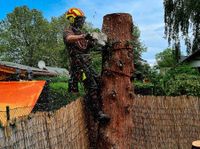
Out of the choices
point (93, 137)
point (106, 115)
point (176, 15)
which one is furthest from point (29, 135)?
point (176, 15)

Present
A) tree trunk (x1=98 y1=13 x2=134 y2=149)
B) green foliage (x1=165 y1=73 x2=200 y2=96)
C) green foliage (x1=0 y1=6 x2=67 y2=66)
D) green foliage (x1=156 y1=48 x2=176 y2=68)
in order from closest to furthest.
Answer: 1. tree trunk (x1=98 y1=13 x2=134 y2=149)
2. green foliage (x1=165 y1=73 x2=200 y2=96)
3. green foliage (x1=156 y1=48 x2=176 y2=68)
4. green foliage (x1=0 y1=6 x2=67 y2=66)

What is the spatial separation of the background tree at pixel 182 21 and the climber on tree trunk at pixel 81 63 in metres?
15.8

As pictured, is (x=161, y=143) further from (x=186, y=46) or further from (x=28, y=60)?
(x=28, y=60)

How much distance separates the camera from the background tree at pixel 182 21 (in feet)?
72.9

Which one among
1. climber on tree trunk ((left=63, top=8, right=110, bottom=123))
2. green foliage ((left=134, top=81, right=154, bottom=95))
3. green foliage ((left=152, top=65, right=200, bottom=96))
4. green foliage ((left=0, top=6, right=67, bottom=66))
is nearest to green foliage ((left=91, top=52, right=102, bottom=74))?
climber on tree trunk ((left=63, top=8, right=110, bottom=123))

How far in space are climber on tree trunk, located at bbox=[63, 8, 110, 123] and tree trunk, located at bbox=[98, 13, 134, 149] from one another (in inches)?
5.9

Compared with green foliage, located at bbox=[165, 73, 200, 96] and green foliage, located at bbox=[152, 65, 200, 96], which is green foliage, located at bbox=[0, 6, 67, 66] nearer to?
green foliage, located at bbox=[152, 65, 200, 96]

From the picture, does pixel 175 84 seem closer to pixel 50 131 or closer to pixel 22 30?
pixel 50 131

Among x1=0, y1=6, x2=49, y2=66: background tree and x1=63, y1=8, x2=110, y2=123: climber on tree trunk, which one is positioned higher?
x1=0, y1=6, x2=49, y2=66: background tree

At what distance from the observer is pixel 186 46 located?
24.6 meters

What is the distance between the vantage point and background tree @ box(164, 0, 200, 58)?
22234mm

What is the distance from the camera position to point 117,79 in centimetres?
615

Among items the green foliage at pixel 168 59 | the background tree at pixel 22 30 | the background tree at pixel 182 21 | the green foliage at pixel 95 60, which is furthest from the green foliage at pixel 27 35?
the green foliage at pixel 95 60

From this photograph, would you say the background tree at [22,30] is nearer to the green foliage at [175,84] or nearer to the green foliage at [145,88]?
the green foliage at [145,88]
